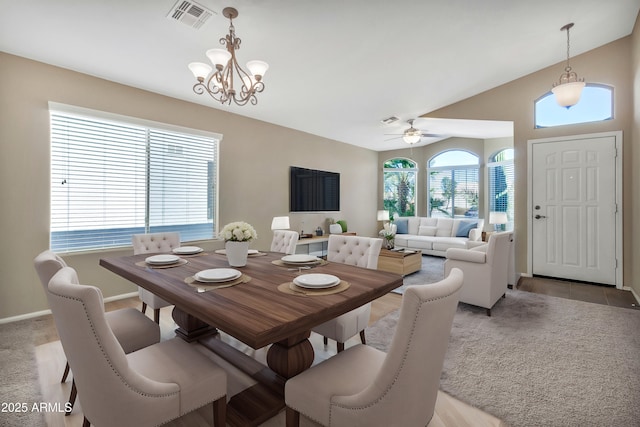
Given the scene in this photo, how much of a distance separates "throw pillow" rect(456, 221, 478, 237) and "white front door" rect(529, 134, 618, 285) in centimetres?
201

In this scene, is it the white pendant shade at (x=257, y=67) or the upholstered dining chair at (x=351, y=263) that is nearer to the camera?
the upholstered dining chair at (x=351, y=263)

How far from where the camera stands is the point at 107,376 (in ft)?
3.32

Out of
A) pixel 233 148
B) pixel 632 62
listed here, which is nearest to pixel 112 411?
pixel 233 148

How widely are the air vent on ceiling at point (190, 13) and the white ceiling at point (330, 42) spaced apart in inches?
2.0

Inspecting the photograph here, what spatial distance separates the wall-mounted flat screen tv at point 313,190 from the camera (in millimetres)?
5613

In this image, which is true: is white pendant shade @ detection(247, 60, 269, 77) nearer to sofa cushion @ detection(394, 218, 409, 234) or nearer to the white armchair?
the white armchair

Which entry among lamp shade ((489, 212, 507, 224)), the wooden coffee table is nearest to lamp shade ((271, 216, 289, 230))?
the wooden coffee table

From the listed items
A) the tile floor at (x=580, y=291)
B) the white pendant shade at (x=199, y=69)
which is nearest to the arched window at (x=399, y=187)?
the tile floor at (x=580, y=291)

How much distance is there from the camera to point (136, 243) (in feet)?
9.27

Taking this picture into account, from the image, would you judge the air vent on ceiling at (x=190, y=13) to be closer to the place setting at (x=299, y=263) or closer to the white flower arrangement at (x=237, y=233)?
the white flower arrangement at (x=237, y=233)

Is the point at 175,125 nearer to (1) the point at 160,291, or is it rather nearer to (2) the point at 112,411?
(1) the point at 160,291

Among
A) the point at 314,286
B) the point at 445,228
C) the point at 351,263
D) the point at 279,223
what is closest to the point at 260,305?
the point at 314,286

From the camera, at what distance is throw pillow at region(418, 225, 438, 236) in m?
7.05

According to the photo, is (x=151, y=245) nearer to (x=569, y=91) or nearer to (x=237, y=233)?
(x=237, y=233)
